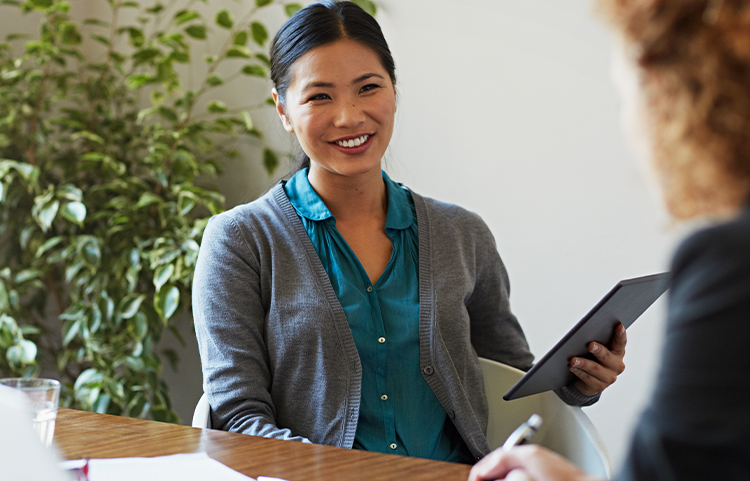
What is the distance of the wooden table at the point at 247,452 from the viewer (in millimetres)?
825

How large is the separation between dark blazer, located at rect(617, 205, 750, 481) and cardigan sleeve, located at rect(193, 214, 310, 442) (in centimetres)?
77

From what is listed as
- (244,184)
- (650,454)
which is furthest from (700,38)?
(244,184)

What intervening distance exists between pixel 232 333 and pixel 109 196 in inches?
55.6

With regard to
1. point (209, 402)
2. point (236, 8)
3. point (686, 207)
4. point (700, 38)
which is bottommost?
point (209, 402)

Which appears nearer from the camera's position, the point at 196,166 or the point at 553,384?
the point at 553,384

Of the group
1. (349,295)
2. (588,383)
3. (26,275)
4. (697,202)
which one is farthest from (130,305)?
(697,202)

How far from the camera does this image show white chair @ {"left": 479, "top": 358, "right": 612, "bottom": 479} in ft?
3.73

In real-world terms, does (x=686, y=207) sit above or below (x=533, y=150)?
below

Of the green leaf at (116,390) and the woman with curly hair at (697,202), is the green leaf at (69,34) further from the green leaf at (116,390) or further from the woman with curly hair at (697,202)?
the woman with curly hair at (697,202)

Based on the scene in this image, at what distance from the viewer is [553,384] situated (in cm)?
121

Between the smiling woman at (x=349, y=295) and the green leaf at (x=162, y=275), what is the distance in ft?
2.12

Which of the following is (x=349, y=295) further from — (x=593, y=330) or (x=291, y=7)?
(x=291, y=7)

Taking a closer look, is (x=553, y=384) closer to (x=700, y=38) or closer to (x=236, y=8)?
(x=700, y=38)

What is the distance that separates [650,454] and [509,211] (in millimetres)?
1587
